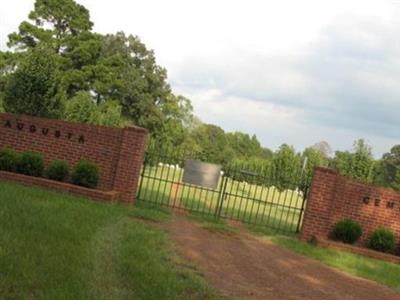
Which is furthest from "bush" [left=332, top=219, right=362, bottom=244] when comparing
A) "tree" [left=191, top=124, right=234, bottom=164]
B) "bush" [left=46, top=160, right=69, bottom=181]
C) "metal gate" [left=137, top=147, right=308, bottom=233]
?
"tree" [left=191, top=124, right=234, bottom=164]

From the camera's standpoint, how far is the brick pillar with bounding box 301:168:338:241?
43.7 ft

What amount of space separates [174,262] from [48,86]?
10799 millimetres

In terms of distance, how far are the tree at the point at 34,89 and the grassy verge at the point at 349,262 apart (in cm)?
772

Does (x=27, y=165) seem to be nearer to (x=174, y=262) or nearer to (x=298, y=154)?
(x=174, y=262)

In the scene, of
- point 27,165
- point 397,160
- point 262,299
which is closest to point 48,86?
point 27,165

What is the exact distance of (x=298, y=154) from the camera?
32781mm

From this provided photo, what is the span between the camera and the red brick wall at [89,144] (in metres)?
13.4

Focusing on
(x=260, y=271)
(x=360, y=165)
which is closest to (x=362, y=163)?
(x=360, y=165)

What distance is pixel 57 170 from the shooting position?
13.2 meters

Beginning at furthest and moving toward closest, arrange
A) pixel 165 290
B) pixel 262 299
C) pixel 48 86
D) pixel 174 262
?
pixel 48 86 < pixel 174 262 < pixel 262 299 < pixel 165 290

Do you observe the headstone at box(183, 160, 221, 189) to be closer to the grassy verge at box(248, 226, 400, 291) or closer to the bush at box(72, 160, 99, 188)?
the grassy verge at box(248, 226, 400, 291)

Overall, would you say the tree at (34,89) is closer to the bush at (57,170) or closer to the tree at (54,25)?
the bush at (57,170)

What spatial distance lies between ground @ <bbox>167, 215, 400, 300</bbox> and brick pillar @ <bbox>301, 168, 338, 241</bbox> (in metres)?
1.62

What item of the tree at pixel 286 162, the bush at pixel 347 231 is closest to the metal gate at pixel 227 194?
the bush at pixel 347 231
